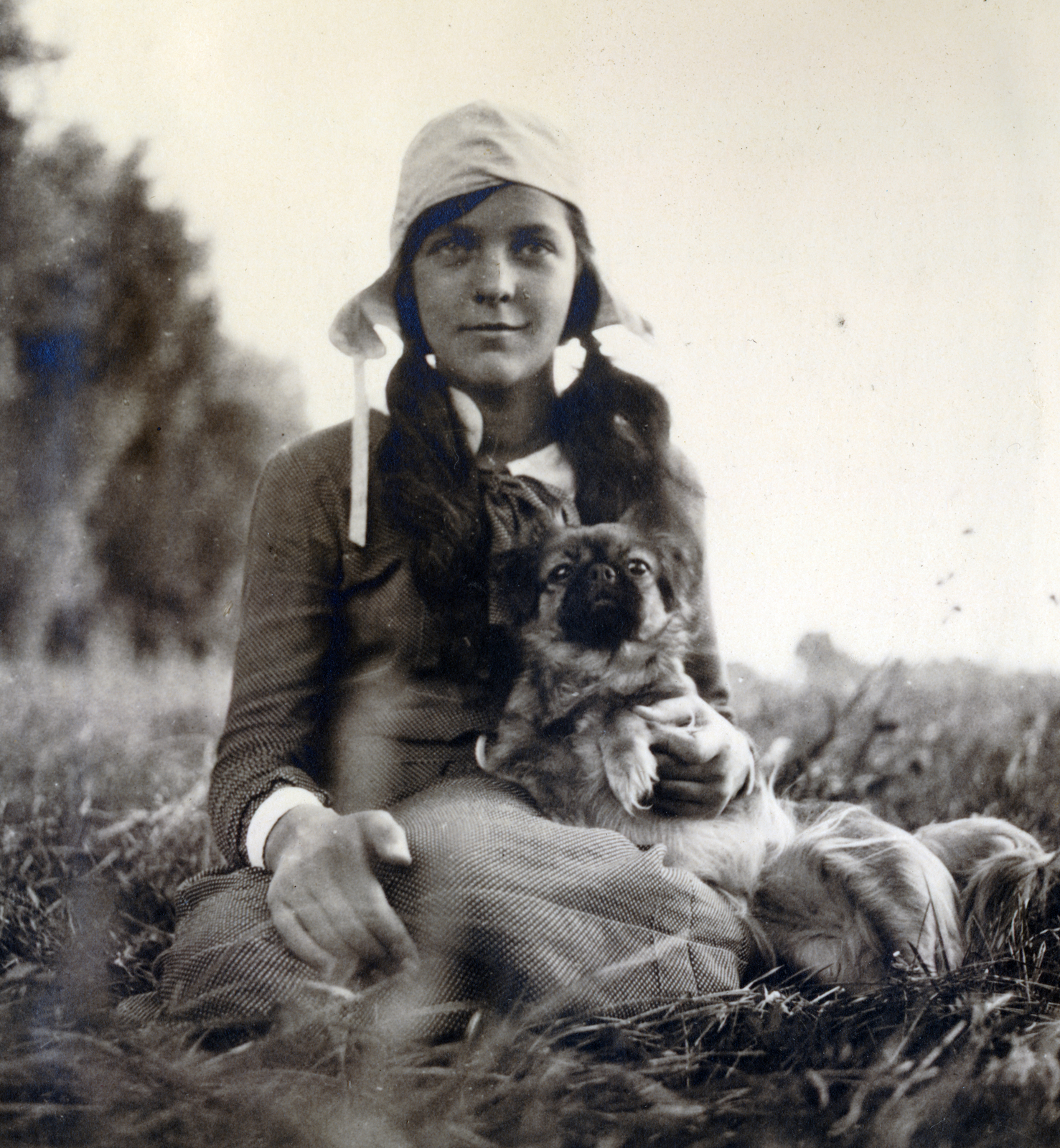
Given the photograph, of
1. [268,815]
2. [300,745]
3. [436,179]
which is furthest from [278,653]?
[436,179]

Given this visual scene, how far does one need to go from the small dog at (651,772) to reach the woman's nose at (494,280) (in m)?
0.49

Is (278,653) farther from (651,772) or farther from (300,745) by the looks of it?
(651,772)

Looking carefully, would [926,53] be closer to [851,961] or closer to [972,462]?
[972,462]

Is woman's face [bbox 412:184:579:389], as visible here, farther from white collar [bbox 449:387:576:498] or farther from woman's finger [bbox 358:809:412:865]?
woman's finger [bbox 358:809:412:865]

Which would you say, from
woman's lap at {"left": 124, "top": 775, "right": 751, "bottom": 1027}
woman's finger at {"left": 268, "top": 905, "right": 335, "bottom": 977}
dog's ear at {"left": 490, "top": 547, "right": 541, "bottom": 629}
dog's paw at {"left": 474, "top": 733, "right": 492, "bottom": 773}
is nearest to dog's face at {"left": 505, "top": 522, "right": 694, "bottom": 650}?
dog's ear at {"left": 490, "top": 547, "right": 541, "bottom": 629}

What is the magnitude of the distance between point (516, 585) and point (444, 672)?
0.73 feet

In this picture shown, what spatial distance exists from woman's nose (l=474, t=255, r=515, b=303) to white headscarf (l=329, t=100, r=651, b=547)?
147 millimetres

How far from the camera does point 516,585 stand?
2252 millimetres

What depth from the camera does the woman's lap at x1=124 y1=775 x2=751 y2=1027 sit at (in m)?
2.09

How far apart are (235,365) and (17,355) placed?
0.44 meters

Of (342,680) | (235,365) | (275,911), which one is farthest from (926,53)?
(275,911)

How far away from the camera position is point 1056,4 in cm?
262

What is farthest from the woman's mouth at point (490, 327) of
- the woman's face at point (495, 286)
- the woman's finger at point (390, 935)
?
the woman's finger at point (390, 935)

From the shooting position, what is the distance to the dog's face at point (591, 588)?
2.24 meters
